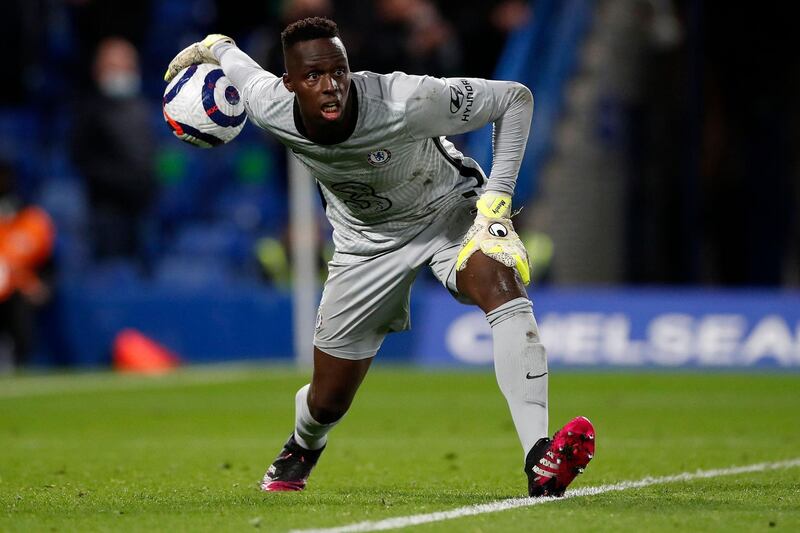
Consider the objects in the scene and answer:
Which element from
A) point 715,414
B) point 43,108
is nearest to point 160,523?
point 715,414

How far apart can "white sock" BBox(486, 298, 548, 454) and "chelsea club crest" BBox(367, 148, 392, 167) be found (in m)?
0.79

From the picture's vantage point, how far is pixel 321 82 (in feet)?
20.0

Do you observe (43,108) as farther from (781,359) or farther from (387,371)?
(781,359)

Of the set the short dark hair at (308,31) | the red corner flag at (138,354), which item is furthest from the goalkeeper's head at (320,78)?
the red corner flag at (138,354)

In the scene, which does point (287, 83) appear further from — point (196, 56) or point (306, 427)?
point (306, 427)

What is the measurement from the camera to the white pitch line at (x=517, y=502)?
5.37 m

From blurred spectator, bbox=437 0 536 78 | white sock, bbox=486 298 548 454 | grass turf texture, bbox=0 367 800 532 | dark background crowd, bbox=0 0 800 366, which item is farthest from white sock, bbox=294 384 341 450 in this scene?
blurred spectator, bbox=437 0 536 78

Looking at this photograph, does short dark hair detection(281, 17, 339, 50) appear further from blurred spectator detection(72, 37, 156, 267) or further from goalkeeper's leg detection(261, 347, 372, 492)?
blurred spectator detection(72, 37, 156, 267)

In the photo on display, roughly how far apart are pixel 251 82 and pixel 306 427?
1.59 metres

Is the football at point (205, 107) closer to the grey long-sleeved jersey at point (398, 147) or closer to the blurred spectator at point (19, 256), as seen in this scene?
the grey long-sleeved jersey at point (398, 147)

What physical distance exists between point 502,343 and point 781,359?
964cm

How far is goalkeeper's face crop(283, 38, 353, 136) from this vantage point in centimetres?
608

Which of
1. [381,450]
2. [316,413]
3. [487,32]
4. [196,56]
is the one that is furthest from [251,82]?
[487,32]

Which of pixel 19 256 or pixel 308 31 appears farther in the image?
pixel 19 256
